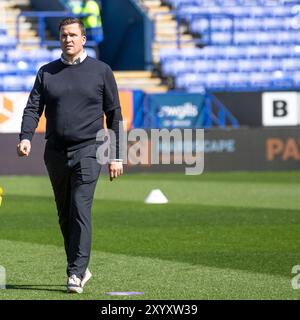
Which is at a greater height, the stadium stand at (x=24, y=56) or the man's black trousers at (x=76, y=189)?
the man's black trousers at (x=76, y=189)

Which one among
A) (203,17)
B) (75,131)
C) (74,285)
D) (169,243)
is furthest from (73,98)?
(203,17)

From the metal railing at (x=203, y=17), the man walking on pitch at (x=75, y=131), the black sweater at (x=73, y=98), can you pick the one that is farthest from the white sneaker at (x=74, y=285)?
the metal railing at (x=203, y=17)

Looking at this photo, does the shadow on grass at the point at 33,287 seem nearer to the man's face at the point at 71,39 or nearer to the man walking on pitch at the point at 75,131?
the man walking on pitch at the point at 75,131

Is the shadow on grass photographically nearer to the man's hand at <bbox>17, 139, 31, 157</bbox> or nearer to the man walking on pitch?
the man walking on pitch

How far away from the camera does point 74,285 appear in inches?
356

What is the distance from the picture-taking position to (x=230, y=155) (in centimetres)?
2631

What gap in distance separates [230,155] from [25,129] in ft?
56.4

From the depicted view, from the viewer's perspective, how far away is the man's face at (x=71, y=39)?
29.8 feet

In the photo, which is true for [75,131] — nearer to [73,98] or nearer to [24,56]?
[73,98]

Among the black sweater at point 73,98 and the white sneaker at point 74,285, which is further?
the black sweater at point 73,98

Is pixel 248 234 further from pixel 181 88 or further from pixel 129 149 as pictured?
pixel 181 88

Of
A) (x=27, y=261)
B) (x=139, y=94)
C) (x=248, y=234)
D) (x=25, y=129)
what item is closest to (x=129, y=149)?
(x=139, y=94)

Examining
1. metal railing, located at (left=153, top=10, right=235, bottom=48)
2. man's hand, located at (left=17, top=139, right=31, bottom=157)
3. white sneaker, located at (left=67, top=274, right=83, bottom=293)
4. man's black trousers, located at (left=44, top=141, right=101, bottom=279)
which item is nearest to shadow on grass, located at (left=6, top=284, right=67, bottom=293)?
white sneaker, located at (left=67, top=274, right=83, bottom=293)

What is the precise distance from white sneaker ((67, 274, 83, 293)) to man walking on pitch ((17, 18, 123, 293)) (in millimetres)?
33
